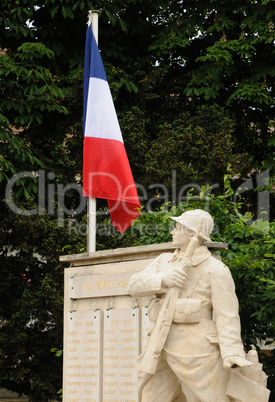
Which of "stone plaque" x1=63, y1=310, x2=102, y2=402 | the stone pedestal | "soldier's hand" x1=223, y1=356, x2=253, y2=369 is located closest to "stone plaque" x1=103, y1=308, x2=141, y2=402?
the stone pedestal

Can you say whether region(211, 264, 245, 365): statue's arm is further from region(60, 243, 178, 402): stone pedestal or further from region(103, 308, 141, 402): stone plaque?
region(103, 308, 141, 402): stone plaque

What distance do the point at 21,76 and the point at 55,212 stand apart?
2644 mm

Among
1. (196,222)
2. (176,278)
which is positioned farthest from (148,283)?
(196,222)

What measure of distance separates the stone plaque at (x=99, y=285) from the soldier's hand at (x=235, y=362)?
3116 millimetres

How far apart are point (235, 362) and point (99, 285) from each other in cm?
368

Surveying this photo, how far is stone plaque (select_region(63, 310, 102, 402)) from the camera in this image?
9.01 metres

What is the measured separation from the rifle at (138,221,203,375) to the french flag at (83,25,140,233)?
4.68 metres

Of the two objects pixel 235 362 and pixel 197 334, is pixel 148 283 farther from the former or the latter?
pixel 235 362

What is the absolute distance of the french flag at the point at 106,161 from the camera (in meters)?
11.0

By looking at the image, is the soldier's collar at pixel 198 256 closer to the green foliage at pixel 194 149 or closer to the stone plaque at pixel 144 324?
the stone plaque at pixel 144 324

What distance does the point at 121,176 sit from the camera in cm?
1114

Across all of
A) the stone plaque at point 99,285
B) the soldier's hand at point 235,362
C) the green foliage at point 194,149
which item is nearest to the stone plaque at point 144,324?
the stone plaque at point 99,285

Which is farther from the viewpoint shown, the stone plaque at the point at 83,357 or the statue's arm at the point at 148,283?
the stone plaque at the point at 83,357

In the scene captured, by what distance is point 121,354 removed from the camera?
8.76 meters
